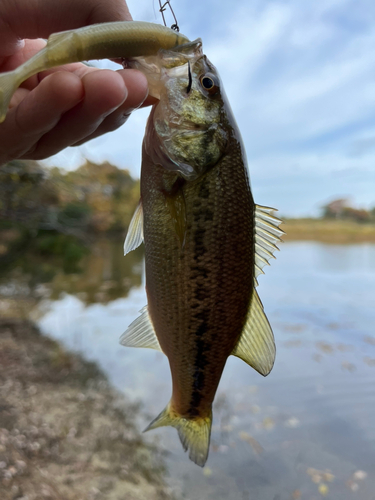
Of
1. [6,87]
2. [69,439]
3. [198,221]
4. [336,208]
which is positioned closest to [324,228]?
[336,208]

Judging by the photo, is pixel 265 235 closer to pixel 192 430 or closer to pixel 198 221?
pixel 198 221

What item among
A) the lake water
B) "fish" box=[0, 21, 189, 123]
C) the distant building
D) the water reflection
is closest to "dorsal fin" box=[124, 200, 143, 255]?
"fish" box=[0, 21, 189, 123]

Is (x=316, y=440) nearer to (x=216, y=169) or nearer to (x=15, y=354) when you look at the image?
(x=216, y=169)

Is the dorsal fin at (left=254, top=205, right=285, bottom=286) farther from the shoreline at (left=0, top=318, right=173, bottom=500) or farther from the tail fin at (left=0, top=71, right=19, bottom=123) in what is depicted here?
the shoreline at (left=0, top=318, right=173, bottom=500)

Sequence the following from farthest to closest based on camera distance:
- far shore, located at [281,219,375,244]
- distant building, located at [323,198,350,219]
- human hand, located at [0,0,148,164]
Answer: distant building, located at [323,198,350,219] → far shore, located at [281,219,375,244] → human hand, located at [0,0,148,164]

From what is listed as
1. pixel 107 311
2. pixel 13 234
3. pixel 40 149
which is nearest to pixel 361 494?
pixel 40 149

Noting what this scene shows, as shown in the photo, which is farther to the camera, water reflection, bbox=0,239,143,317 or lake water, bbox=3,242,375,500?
water reflection, bbox=0,239,143,317

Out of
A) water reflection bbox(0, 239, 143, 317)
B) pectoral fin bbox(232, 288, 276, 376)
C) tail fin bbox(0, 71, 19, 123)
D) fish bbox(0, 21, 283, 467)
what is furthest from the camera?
water reflection bbox(0, 239, 143, 317)
